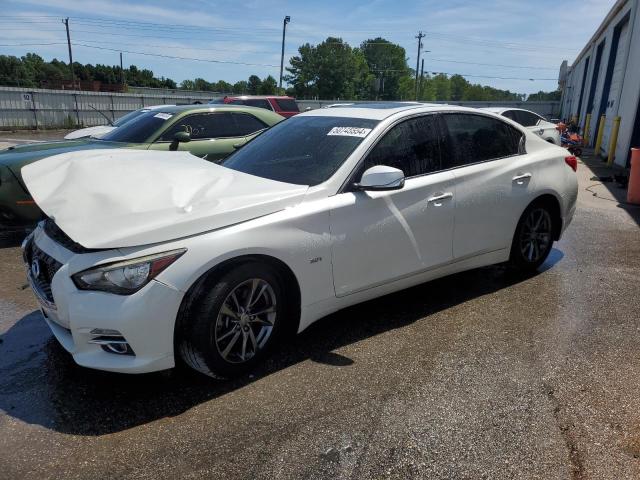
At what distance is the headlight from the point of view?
2.67 meters

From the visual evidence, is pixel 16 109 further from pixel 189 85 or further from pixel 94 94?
pixel 189 85

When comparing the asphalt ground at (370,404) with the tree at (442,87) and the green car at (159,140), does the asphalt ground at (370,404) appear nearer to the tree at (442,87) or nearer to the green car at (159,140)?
the green car at (159,140)

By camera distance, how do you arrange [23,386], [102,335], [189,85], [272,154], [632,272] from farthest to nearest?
1. [189,85]
2. [632,272]
3. [272,154]
4. [23,386]
5. [102,335]

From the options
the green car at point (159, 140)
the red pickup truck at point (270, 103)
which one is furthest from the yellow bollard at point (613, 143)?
the green car at point (159, 140)

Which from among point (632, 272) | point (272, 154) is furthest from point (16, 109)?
point (632, 272)

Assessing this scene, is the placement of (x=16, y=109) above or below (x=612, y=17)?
below

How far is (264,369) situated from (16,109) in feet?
94.5

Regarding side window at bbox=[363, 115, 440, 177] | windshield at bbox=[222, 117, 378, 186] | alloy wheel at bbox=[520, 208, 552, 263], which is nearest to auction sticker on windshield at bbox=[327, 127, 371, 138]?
windshield at bbox=[222, 117, 378, 186]

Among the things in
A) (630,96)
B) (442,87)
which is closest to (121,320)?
(630,96)

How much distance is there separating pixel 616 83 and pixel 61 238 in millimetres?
18754

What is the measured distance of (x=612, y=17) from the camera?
1883 cm

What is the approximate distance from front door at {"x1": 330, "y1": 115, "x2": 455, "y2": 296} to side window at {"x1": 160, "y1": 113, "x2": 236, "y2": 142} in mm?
4139

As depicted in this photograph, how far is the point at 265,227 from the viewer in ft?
10.0

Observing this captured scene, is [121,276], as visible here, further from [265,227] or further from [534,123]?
[534,123]
